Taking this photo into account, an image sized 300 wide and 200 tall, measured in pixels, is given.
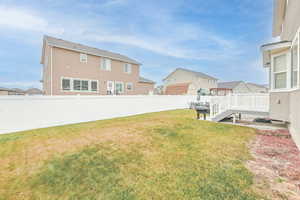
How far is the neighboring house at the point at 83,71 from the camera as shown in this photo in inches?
585

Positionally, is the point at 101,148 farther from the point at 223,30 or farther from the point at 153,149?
the point at 223,30

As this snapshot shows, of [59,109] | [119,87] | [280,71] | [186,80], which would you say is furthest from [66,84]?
[186,80]

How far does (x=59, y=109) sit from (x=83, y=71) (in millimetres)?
9164

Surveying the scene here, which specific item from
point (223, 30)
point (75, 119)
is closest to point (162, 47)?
point (223, 30)

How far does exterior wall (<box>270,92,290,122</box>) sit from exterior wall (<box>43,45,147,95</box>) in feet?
52.8

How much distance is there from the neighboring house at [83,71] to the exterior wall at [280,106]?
1609 centimetres

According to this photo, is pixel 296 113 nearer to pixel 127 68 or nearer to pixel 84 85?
pixel 84 85

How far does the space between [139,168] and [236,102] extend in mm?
7838

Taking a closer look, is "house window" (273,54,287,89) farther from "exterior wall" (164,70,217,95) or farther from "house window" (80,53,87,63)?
"exterior wall" (164,70,217,95)

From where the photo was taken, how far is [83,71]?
54.5ft

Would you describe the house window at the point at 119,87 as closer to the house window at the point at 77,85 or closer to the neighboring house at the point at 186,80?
the house window at the point at 77,85

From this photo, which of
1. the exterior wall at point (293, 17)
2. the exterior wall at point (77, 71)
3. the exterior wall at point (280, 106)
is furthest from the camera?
the exterior wall at point (77, 71)

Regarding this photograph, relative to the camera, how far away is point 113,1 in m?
12.7

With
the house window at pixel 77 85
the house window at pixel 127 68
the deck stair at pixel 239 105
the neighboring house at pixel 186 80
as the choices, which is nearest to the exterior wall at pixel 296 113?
the deck stair at pixel 239 105
